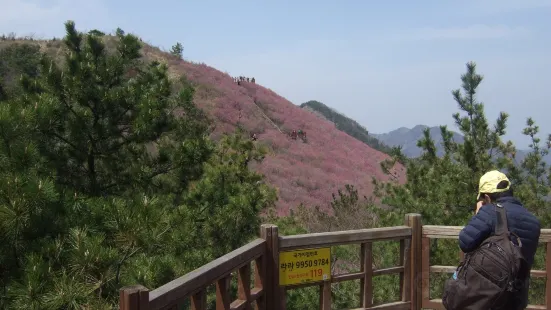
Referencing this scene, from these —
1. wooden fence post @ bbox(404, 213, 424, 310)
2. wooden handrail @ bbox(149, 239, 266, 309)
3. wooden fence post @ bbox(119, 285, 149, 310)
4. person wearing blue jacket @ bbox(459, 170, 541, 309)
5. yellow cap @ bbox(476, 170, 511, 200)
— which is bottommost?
wooden fence post @ bbox(404, 213, 424, 310)

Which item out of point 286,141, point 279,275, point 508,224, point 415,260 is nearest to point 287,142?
point 286,141

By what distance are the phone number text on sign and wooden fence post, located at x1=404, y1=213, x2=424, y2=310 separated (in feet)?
3.20

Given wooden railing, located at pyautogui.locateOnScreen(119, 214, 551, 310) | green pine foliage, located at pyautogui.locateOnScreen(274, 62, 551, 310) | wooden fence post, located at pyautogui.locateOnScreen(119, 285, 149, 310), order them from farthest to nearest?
green pine foliage, located at pyautogui.locateOnScreen(274, 62, 551, 310)
wooden railing, located at pyautogui.locateOnScreen(119, 214, 551, 310)
wooden fence post, located at pyautogui.locateOnScreen(119, 285, 149, 310)

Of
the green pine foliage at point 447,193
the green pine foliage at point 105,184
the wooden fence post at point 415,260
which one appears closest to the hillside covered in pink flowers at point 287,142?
the green pine foliage at point 447,193

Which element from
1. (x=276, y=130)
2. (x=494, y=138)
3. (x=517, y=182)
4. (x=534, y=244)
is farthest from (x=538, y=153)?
(x=276, y=130)

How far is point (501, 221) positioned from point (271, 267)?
6.24ft

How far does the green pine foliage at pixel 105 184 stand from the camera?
4.27 metres

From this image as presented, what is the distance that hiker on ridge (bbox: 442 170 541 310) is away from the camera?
10.3 ft

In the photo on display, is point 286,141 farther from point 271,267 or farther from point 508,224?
point 508,224

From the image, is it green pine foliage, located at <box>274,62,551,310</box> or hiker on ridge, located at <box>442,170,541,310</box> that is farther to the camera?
green pine foliage, located at <box>274,62,551,310</box>

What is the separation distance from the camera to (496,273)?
315 cm

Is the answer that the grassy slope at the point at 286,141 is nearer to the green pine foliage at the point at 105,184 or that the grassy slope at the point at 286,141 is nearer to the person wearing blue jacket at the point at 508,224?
the green pine foliage at the point at 105,184

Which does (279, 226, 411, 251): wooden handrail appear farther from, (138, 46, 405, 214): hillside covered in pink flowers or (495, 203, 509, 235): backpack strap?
(138, 46, 405, 214): hillside covered in pink flowers

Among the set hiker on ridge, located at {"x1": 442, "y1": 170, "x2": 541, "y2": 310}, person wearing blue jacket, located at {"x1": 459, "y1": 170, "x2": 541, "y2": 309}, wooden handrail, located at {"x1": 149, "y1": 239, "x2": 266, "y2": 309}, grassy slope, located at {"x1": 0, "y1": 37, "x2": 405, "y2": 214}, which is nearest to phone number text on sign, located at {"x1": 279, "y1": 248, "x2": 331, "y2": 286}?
wooden handrail, located at {"x1": 149, "y1": 239, "x2": 266, "y2": 309}
